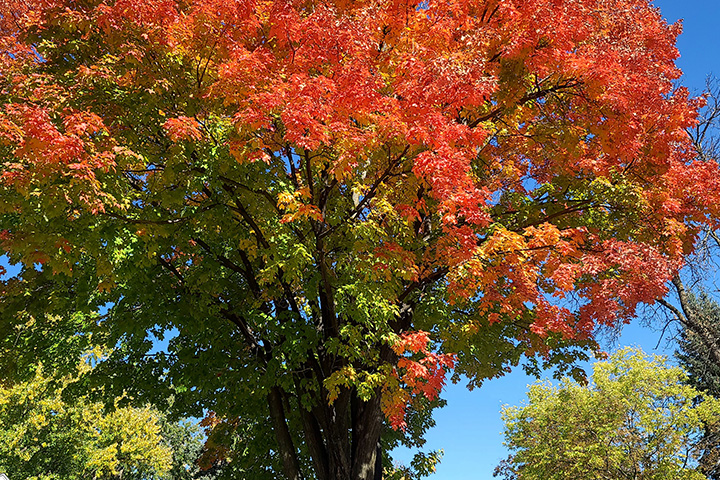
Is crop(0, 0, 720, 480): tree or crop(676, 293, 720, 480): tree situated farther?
crop(676, 293, 720, 480): tree

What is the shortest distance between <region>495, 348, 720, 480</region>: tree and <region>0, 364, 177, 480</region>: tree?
21015mm

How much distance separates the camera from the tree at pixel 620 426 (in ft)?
71.6

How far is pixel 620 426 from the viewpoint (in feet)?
75.5

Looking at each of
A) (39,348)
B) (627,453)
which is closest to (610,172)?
(39,348)

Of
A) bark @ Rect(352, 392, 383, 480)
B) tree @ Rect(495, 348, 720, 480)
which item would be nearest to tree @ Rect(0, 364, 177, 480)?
bark @ Rect(352, 392, 383, 480)

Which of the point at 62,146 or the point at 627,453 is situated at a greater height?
the point at 627,453

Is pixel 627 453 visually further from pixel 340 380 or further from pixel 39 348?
pixel 39 348

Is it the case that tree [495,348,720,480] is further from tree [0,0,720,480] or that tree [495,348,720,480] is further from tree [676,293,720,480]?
tree [0,0,720,480]

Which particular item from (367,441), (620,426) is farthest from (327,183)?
(620,426)

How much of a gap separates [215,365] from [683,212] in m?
9.60

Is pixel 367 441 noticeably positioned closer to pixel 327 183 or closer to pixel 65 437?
pixel 327 183

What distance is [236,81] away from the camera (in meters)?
7.02

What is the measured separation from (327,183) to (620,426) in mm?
20988

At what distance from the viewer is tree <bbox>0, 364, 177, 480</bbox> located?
79.3ft
